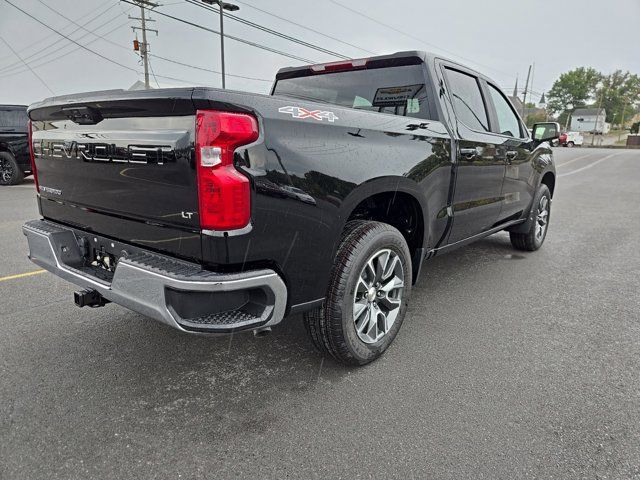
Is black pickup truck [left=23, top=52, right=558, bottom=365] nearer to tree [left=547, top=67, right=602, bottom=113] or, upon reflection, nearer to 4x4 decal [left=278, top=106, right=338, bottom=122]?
4x4 decal [left=278, top=106, right=338, bottom=122]

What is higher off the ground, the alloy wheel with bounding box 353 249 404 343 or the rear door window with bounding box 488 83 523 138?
the rear door window with bounding box 488 83 523 138

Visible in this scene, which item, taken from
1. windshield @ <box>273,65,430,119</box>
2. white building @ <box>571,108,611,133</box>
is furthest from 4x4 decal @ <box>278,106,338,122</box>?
white building @ <box>571,108,611,133</box>

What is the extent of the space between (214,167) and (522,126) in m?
4.07

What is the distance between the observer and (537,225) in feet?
17.9

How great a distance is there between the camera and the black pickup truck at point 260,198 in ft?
6.32

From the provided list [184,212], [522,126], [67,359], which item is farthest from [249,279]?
[522,126]

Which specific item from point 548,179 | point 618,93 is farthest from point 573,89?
point 548,179

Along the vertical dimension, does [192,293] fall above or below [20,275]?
above

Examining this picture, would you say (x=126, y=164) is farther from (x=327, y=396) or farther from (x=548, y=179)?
(x=548, y=179)

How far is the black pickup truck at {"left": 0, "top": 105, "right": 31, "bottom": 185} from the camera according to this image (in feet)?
36.1

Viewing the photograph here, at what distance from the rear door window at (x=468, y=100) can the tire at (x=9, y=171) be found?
11.4 m

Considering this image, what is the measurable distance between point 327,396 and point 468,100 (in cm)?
270

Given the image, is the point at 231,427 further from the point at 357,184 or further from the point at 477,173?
→ the point at 477,173

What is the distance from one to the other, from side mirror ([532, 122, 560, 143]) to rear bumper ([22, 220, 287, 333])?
401 cm
